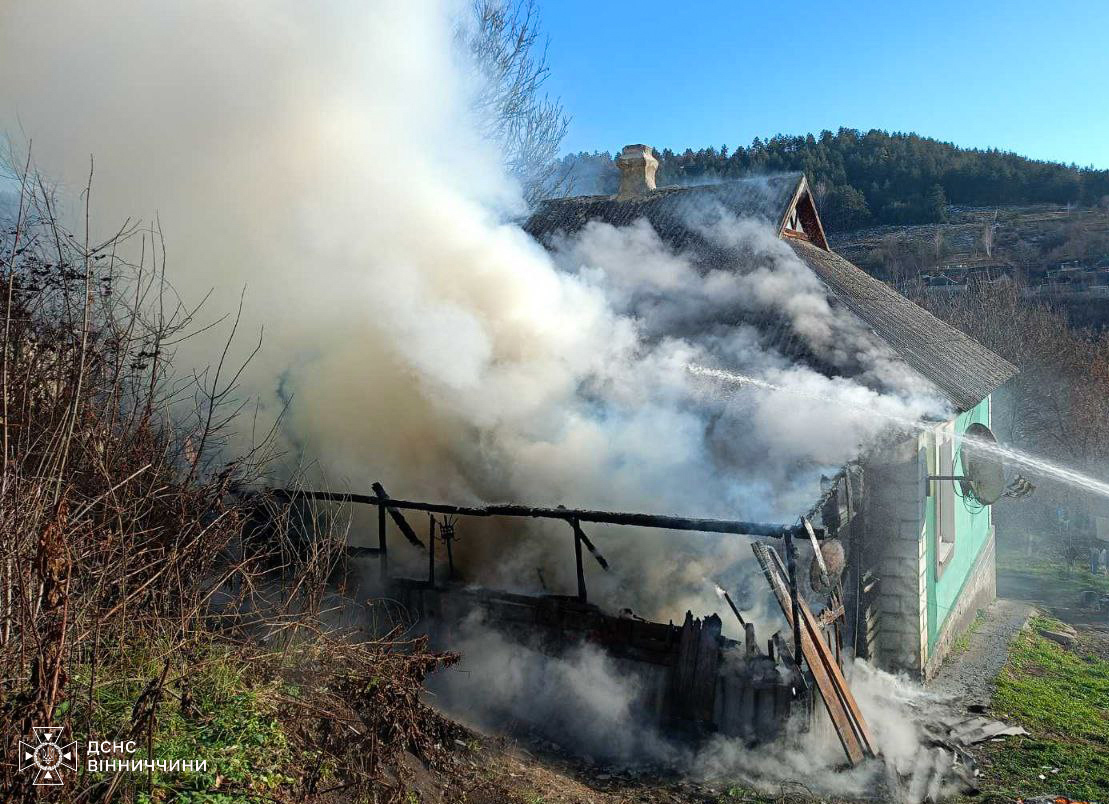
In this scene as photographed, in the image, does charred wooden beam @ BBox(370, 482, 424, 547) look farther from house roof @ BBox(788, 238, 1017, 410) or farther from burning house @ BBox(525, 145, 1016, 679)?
house roof @ BBox(788, 238, 1017, 410)

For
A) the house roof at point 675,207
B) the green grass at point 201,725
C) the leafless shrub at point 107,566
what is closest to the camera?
the leafless shrub at point 107,566

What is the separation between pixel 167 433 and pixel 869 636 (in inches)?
287

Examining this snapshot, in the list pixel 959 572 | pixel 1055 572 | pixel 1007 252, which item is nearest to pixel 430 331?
pixel 959 572

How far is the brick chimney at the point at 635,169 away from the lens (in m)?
15.6

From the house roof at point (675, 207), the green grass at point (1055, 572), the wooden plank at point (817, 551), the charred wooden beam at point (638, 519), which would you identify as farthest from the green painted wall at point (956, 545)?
the house roof at point (675, 207)

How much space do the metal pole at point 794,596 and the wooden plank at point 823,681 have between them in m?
0.04

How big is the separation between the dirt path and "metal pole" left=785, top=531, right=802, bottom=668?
12.1ft

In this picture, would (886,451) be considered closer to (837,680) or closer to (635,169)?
(837,680)

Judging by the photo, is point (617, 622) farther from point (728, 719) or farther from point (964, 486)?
point (964, 486)

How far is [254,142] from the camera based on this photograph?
379 inches

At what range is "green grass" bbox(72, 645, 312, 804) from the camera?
147 inches

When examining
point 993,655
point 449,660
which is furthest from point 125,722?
point 993,655

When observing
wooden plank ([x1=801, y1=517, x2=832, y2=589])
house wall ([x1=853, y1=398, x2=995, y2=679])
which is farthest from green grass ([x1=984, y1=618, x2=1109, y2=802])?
wooden plank ([x1=801, y1=517, x2=832, y2=589])

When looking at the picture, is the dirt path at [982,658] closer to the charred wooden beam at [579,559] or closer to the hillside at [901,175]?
the charred wooden beam at [579,559]
